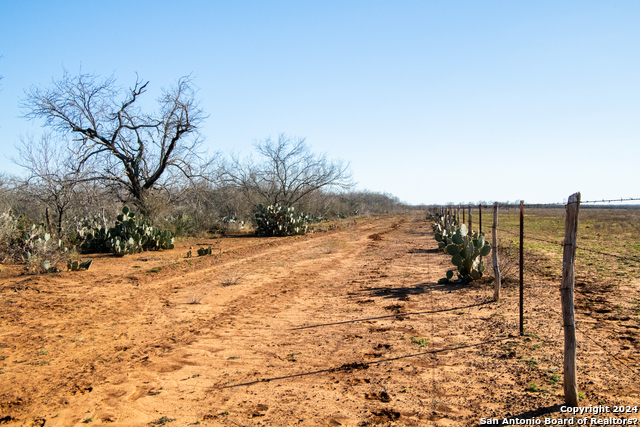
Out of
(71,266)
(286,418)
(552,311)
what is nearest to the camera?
(286,418)

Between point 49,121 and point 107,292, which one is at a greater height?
point 49,121

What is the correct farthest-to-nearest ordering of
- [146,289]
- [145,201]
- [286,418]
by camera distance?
[145,201] → [146,289] → [286,418]

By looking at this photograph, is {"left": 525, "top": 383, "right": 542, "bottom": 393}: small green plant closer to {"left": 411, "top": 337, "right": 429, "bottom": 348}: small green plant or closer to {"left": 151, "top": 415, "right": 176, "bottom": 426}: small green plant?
{"left": 411, "top": 337, "right": 429, "bottom": 348}: small green plant

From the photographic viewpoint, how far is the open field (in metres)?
3.63

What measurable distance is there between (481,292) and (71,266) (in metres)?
9.23

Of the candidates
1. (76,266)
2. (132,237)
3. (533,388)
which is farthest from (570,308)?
(132,237)

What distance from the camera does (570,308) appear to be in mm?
3611

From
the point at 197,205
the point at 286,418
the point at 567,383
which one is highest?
the point at 197,205

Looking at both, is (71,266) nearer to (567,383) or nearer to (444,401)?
(444,401)

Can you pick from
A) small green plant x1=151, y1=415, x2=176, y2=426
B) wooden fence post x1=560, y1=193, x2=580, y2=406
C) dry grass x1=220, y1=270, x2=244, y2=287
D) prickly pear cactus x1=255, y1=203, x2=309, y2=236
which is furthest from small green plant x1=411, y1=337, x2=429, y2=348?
prickly pear cactus x1=255, y1=203, x2=309, y2=236

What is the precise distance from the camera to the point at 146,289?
345 inches

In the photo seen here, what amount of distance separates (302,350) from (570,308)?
2.90 meters

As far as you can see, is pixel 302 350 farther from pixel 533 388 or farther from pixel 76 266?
pixel 76 266

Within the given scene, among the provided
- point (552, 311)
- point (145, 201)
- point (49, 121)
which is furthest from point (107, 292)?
point (49, 121)
